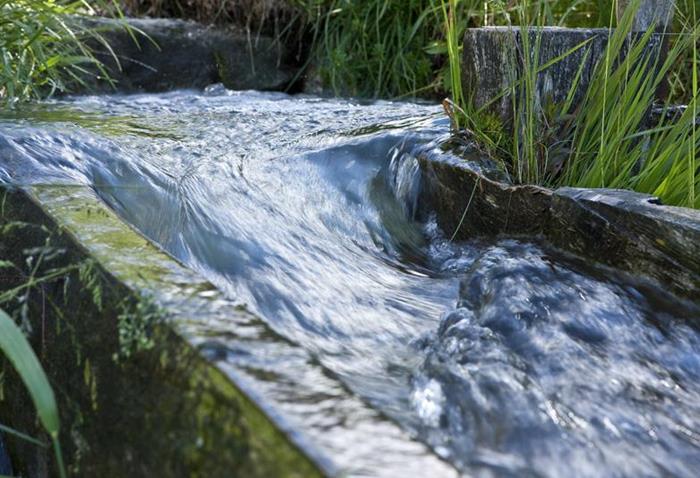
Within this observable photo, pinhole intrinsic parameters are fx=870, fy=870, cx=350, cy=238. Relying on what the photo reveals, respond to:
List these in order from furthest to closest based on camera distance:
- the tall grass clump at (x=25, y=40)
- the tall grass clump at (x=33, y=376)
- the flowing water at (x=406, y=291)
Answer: the tall grass clump at (x=25, y=40)
the flowing water at (x=406, y=291)
the tall grass clump at (x=33, y=376)

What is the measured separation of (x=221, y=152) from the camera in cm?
322

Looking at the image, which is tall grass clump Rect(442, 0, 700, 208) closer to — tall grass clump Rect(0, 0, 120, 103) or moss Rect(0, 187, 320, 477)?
moss Rect(0, 187, 320, 477)

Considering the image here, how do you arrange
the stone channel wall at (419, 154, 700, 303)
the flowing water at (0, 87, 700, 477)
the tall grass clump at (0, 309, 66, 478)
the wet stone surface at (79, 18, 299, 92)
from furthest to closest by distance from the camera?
the wet stone surface at (79, 18, 299, 92)
the stone channel wall at (419, 154, 700, 303)
the flowing water at (0, 87, 700, 477)
the tall grass clump at (0, 309, 66, 478)

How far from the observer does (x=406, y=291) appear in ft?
7.65

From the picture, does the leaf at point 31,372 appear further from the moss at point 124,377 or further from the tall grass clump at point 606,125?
the tall grass clump at point 606,125

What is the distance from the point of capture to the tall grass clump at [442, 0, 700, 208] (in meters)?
2.50

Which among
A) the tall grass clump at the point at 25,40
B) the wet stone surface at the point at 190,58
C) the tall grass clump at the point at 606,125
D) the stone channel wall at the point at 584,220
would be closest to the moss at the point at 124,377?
the stone channel wall at the point at 584,220

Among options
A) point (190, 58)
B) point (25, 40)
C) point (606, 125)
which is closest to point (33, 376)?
point (606, 125)

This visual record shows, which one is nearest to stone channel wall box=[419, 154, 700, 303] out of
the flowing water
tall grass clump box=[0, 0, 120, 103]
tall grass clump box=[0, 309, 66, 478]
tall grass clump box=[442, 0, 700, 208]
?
the flowing water

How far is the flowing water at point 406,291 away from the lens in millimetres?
1529

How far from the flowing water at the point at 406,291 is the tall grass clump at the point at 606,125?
0.98ft

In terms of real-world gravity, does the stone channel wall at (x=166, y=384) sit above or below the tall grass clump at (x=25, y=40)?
below

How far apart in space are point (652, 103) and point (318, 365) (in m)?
1.86

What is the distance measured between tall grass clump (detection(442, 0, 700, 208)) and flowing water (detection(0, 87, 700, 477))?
299 mm
